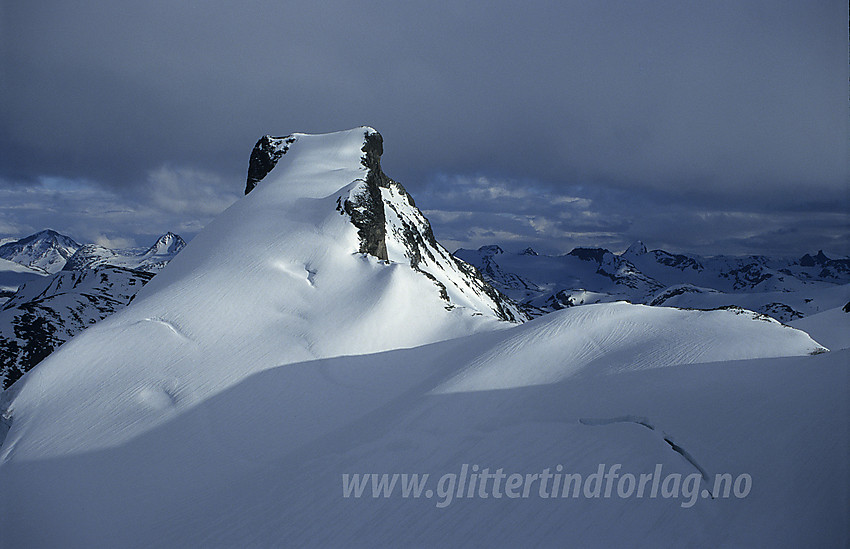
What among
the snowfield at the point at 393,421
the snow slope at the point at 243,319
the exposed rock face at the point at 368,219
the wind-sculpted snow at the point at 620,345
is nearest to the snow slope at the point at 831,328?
the wind-sculpted snow at the point at 620,345

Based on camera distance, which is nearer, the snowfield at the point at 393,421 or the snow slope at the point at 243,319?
the snowfield at the point at 393,421

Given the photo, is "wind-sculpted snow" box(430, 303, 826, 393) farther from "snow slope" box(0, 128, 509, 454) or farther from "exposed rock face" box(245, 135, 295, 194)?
"exposed rock face" box(245, 135, 295, 194)

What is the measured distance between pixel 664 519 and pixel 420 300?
16.7 m

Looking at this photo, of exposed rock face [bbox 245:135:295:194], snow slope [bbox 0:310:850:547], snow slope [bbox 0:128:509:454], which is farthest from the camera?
exposed rock face [bbox 245:135:295:194]

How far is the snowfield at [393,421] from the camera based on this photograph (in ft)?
25.4

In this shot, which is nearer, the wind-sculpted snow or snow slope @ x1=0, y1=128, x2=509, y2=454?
the wind-sculpted snow

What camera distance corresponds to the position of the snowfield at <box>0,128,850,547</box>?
775 centimetres

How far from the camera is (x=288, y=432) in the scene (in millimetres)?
13375

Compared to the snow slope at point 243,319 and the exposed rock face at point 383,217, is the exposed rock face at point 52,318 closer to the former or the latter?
the exposed rock face at point 383,217

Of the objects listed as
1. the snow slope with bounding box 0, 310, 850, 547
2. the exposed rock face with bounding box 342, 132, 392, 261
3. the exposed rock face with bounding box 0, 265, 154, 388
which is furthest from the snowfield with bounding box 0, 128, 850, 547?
the exposed rock face with bounding box 0, 265, 154, 388

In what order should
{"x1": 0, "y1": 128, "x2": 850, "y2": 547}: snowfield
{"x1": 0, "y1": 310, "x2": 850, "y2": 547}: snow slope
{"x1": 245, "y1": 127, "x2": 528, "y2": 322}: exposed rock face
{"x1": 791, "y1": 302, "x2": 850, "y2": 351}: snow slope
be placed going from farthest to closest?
1. {"x1": 791, "y1": 302, "x2": 850, "y2": 351}: snow slope
2. {"x1": 245, "y1": 127, "x2": 528, "y2": 322}: exposed rock face
3. {"x1": 0, "y1": 128, "x2": 850, "y2": 547}: snowfield
4. {"x1": 0, "y1": 310, "x2": 850, "y2": 547}: snow slope

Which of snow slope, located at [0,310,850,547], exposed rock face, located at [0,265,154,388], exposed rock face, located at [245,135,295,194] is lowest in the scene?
snow slope, located at [0,310,850,547]

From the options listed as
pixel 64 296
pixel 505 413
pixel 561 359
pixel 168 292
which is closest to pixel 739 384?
pixel 561 359

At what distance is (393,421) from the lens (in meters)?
11.9
